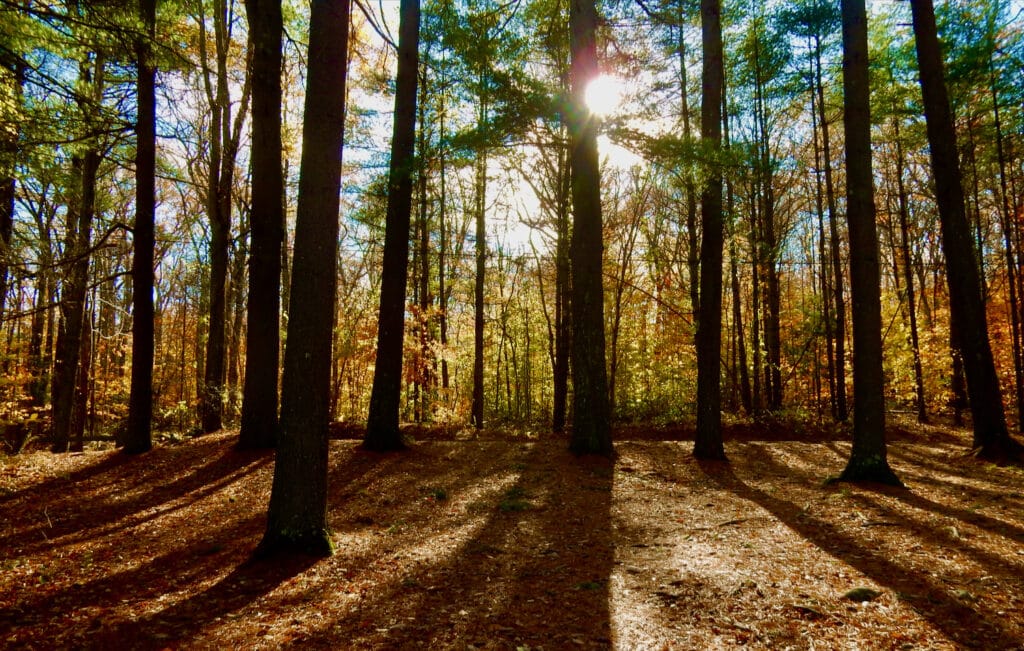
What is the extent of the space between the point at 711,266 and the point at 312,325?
6.78m

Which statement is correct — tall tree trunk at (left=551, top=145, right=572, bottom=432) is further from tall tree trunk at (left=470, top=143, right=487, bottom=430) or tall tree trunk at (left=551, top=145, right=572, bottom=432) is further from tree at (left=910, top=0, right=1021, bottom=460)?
tree at (left=910, top=0, right=1021, bottom=460)

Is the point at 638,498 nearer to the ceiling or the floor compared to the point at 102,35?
nearer to the floor

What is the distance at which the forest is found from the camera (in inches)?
144

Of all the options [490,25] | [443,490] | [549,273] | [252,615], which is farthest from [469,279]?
[252,615]

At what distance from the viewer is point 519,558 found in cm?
448

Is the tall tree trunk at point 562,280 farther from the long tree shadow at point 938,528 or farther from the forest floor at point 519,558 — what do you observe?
the long tree shadow at point 938,528

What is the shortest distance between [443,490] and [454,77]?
624 cm

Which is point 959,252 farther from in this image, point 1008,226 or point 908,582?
point 908,582

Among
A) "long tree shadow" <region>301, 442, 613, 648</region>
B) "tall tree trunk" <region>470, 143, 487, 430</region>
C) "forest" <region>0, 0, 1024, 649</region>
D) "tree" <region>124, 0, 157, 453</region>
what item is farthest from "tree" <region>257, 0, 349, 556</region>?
"tall tree trunk" <region>470, 143, 487, 430</region>

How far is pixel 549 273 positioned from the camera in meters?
16.3

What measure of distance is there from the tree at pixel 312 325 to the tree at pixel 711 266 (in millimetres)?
6287

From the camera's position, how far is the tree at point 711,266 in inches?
338

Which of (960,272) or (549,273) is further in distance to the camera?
(549,273)

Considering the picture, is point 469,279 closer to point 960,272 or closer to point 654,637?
point 960,272
